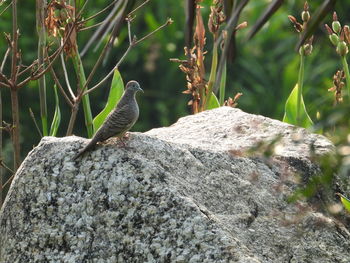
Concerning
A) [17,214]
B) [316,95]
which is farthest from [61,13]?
[316,95]

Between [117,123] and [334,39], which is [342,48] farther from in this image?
[117,123]

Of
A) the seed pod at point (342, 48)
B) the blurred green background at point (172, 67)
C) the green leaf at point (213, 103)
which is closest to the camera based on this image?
the seed pod at point (342, 48)

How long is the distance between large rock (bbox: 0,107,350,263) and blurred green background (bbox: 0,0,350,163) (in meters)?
12.6

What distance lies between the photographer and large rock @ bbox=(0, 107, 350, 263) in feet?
13.8

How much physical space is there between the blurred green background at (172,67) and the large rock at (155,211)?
498 inches

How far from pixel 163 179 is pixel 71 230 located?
0.45m

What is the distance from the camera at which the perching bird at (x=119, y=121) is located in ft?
14.9

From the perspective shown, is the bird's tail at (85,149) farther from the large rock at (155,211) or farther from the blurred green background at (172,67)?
the blurred green background at (172,67)

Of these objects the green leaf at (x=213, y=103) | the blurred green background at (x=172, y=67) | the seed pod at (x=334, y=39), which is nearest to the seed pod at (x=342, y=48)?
the seed pod at (x=334, y=39)

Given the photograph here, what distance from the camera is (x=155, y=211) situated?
425 centimetres

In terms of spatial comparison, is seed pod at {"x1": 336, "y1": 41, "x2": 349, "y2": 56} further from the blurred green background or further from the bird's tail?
the blurred green background

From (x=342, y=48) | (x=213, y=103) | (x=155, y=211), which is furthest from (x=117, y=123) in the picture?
(x=213, y=103)

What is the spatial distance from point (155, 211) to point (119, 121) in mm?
655

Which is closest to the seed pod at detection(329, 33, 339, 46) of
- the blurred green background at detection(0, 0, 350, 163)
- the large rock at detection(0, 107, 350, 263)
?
the large rock at detection(0, 107, 350, 263)
